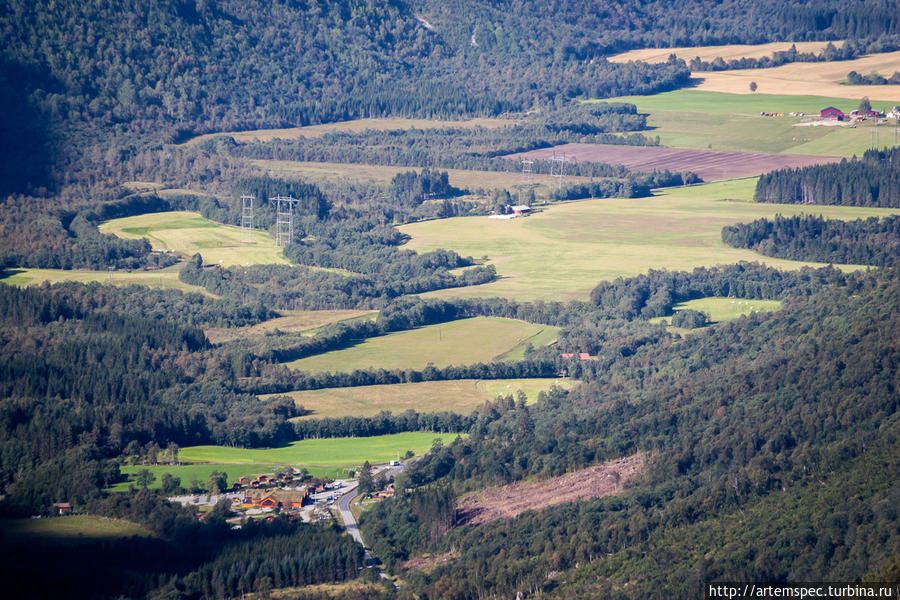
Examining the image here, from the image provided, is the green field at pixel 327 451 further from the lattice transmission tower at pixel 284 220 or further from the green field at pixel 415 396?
the lattice transmission tower at pixel 284 220

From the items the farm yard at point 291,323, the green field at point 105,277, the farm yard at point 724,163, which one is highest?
the farm yard at point 724,163

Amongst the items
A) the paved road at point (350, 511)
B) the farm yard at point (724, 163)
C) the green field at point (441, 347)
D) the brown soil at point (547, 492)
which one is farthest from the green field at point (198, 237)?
the brown soil at point (547, 492)

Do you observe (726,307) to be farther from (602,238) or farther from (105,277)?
(105,277)

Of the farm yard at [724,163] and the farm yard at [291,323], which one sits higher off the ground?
the farm yard at [724,163]

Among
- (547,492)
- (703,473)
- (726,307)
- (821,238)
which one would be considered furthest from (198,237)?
(703,473)

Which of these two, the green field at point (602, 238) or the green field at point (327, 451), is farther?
the green field at point (602, 238)

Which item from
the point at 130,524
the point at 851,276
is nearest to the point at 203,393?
the point at 130,524

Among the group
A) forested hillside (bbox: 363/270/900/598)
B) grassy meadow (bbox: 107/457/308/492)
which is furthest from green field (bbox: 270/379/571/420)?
grassy meadow (bbox: 107/457/308/492)

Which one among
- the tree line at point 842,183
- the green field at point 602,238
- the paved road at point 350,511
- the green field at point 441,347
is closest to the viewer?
the paved road at point 350,511
